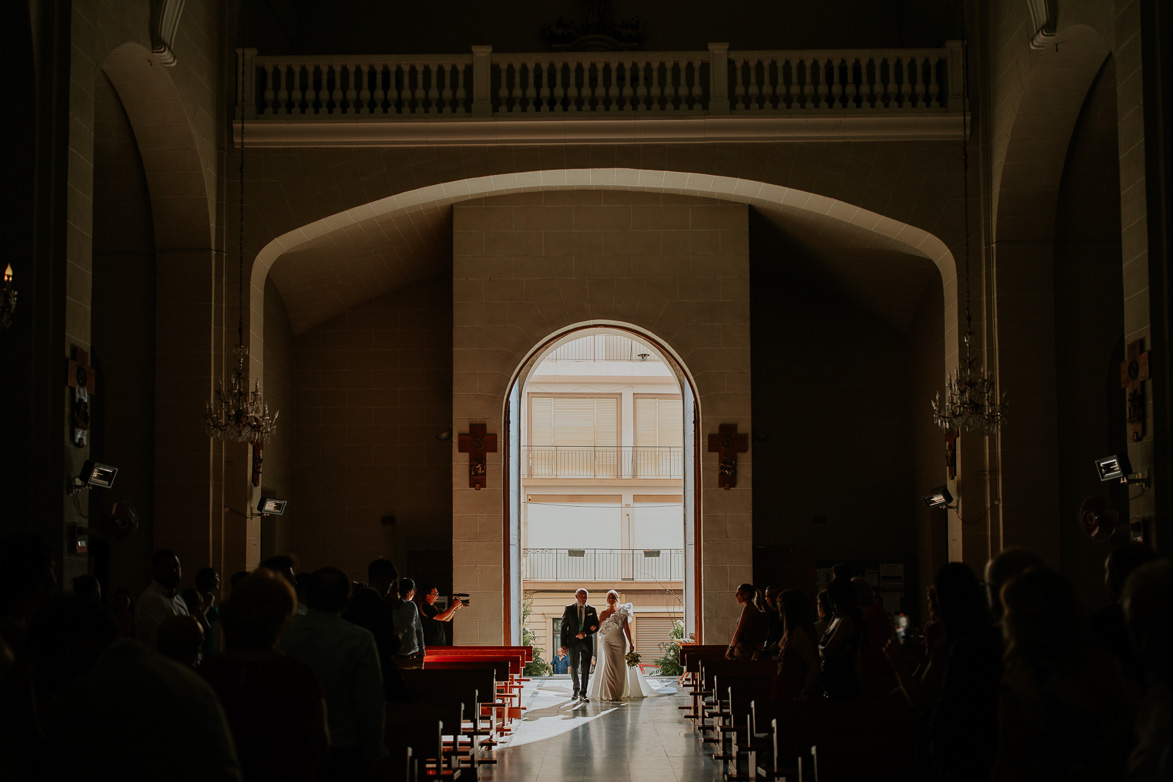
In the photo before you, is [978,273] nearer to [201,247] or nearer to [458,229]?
[458,229]

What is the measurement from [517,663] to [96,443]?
4663 mm

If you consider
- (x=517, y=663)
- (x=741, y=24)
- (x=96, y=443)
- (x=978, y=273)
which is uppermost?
(x=741, y=24)

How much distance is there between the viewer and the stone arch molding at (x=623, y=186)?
1243 centimetres

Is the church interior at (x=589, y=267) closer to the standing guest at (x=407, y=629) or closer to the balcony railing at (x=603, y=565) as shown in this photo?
the standing guest at (x=407, y=629)

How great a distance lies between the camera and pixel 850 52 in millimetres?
12555

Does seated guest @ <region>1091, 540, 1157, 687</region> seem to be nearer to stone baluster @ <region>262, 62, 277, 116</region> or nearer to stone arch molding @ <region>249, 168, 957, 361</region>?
stone arch molding @ <region>249, 168, 957, 361</region>

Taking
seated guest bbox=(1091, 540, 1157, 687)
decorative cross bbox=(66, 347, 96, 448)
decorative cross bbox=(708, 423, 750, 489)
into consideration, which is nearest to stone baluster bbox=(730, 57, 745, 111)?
decorative cross bbox=(708, 423, 750, 489)

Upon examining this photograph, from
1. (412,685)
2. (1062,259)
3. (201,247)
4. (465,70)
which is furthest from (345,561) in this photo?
(1062,259)

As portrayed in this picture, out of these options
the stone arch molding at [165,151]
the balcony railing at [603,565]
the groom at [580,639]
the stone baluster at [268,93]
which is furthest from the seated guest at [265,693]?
the balcony railing at [603,565]

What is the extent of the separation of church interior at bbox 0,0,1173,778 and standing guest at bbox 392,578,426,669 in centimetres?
208

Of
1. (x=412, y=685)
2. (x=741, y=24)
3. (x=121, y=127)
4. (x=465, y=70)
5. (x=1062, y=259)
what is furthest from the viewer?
(x=741, y=24)

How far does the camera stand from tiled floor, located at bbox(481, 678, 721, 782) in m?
8.65

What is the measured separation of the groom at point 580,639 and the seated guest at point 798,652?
6680mm

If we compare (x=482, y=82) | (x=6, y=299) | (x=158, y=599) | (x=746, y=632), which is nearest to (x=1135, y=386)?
(x=746, y=632)
